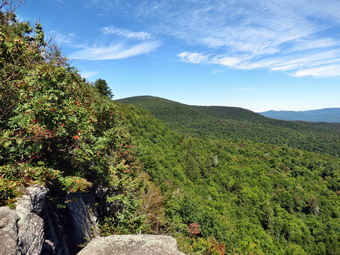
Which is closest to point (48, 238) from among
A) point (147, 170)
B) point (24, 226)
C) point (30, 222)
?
point (30, 222)

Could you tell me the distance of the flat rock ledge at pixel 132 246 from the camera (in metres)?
4.67

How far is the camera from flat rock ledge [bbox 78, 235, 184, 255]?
15.3 feet

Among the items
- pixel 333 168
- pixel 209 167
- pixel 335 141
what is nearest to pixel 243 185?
pixel 209 167

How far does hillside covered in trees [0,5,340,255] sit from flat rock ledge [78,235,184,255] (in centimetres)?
203

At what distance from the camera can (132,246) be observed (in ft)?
16.0

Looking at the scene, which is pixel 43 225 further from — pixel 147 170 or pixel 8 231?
pixel 147 170

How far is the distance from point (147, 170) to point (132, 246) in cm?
1945

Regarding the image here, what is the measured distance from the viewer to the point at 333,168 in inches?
3076

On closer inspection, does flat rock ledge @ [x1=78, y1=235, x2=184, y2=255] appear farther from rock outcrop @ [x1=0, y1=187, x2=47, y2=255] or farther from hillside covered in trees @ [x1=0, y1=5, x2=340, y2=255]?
hillside covered in trees @ [x1=0, y1=5, x2=340, y2=255]

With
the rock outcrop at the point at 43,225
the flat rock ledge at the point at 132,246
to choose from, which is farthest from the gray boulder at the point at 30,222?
the flat rock ledge at the point at 132,246

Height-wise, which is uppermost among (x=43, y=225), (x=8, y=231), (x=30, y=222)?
(x=8, y=231)

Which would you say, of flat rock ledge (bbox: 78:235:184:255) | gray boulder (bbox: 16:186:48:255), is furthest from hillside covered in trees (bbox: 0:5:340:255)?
flat rock ledge (bbox: 78:235:184:255)

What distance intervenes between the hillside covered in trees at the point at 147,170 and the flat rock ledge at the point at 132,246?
2.03 m

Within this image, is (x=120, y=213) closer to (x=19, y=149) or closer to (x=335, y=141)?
Answer: (x=19, y=149)
